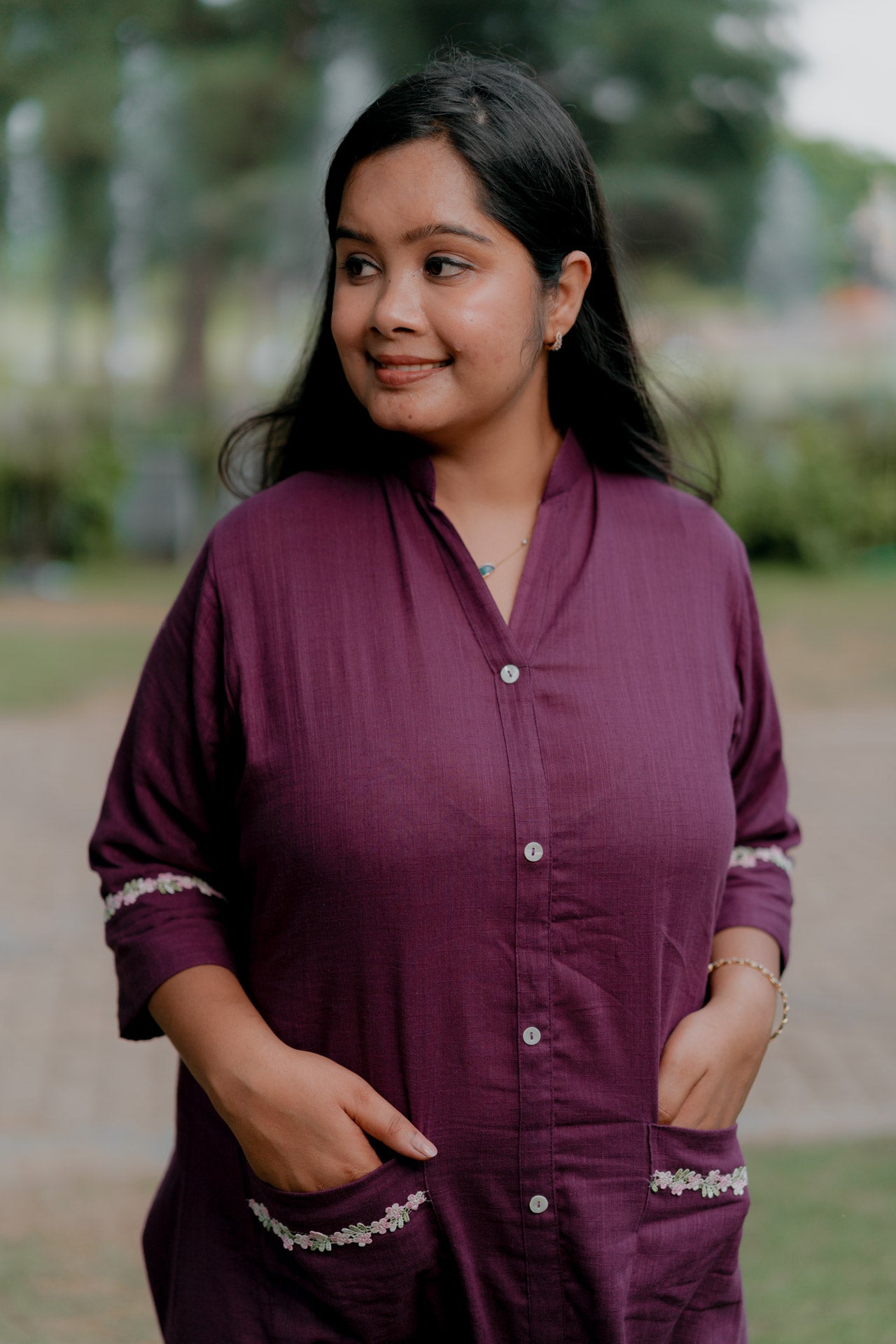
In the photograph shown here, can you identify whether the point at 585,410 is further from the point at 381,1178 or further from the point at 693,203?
the point at 693,203

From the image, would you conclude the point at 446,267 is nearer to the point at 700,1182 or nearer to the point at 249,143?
the point at 700,1182

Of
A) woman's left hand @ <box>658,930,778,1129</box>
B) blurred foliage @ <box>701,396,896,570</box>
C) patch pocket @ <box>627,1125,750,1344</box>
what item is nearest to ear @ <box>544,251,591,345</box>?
woman's left hand @ <box>658,930,778,1129</box>

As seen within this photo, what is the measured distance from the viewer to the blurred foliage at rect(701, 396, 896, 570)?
47.2ft

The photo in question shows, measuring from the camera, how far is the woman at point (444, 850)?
59.6 inches

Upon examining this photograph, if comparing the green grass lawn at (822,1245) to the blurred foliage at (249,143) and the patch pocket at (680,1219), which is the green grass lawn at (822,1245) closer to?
the patch pocket at (680,1219)

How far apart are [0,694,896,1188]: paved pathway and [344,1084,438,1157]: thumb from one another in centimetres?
230

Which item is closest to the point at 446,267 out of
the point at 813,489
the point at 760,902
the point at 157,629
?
the point at 760,902

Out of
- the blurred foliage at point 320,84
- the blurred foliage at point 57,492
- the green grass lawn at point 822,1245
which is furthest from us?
the blurred foliage at point 320,84

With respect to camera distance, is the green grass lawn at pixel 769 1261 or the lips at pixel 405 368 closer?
the lips at pixel 405 368

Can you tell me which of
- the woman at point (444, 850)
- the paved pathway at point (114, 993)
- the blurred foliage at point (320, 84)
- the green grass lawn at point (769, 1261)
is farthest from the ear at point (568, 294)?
the blurred foliage at point (320, 84)

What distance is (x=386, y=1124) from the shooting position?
1.51m

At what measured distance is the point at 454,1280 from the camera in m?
1.56

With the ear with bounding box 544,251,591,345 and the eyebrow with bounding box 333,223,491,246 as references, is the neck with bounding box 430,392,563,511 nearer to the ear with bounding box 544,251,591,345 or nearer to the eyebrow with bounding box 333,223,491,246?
the ear with bounding box 544,251,591,345

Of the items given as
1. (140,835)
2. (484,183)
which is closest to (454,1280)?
(140,835)
